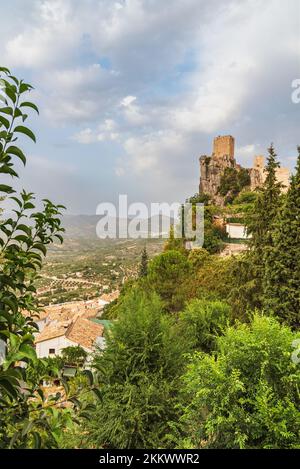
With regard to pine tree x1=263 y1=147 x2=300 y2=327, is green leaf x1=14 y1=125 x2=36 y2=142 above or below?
above

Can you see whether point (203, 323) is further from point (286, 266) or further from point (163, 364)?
point (163, 364)

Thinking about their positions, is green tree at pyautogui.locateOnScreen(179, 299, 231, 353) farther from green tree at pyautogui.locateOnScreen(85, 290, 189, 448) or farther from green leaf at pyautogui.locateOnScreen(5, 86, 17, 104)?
green leaf at pyautogui.locateOnScreen(5, 86, 17, 104)

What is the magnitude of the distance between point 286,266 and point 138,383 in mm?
8619

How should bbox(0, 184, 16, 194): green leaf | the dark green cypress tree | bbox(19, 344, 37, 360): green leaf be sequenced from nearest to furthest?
bbox(19, 344, 37, 360): green leaf
bbox(0, 184, 16, 194): green leaf
the dark green cypress tree

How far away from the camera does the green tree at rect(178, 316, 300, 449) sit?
19.6 ft

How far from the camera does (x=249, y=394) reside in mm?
6516

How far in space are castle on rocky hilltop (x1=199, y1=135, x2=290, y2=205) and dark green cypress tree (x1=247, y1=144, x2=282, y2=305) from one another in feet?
188

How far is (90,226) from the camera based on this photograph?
81812 mm

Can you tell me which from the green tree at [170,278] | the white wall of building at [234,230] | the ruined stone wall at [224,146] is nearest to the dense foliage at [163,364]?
the green tree at [170,278]

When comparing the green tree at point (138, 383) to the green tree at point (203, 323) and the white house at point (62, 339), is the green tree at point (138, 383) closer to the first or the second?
the green tree at point (203, 323)

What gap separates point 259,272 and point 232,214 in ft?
116

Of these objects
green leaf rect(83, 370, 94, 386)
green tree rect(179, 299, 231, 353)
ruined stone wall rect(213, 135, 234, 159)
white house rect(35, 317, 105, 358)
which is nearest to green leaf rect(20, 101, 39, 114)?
green leaf rect(83, 370, 94, 386)

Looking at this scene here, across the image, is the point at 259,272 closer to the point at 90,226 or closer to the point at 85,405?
the point at 85,405
